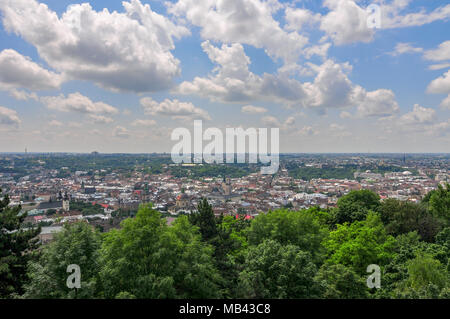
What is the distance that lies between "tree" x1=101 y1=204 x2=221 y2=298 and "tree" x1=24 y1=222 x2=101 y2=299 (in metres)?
0.57

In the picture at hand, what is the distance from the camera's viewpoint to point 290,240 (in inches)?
666

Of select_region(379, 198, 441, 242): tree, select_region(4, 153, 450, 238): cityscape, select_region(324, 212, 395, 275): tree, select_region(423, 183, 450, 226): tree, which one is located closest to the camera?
select_region(324, 212, 395, 275): tree

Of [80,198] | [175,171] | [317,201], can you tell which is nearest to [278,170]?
[175,171]

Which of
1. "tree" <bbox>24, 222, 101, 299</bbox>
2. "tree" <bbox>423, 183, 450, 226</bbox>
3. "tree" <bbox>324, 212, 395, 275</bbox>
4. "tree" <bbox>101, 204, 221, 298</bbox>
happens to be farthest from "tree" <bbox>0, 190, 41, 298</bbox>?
"tree" <bbox>423, 183, 450, 226</bbox>

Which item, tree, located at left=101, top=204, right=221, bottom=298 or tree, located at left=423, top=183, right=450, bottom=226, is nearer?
tree, located at left=101, top=204, right=221, bottom=298

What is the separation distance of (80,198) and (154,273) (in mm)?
111934

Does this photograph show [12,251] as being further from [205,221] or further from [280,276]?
[280,276]

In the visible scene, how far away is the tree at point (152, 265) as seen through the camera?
30.8 ft

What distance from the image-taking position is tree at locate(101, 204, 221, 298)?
9.38 metres

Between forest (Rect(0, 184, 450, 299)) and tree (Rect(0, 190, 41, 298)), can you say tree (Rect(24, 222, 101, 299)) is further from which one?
tree (Rect(0, 190, 41, 298))

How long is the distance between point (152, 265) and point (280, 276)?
473 centimetres

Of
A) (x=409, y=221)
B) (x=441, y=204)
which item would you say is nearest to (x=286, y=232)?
(x=409, y=221)
